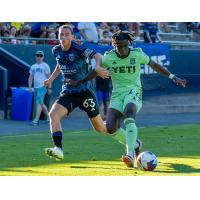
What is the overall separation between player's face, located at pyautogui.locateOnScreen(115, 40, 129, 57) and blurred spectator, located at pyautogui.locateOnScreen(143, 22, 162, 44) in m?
15.6

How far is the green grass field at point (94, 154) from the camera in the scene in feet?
36.6

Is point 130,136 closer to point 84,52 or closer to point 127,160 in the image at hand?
point 127,160

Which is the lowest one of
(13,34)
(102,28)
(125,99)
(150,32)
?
(125,99)

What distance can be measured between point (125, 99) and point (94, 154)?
212 centimetres

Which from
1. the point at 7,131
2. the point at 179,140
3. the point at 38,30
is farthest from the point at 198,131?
the point at 38,30

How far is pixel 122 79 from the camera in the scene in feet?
39.6

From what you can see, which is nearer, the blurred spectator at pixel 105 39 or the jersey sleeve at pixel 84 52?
the jersey sleeve at pixel 84 52

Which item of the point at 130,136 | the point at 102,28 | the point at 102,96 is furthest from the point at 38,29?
the point at 130,136

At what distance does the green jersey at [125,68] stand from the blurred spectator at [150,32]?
15.5 metres

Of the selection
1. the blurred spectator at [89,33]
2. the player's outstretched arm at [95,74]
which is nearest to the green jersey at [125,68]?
the player's outstretched arm at [95,74]

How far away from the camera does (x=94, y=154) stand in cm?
1380

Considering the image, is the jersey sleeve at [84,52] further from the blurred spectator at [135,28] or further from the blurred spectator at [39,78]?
the blurred spectator at [135,28]

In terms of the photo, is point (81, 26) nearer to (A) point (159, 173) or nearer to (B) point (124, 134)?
(B) point (124, 134)

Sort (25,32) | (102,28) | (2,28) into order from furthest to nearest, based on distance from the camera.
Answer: (102,28) < (25,32) < (2,28)
